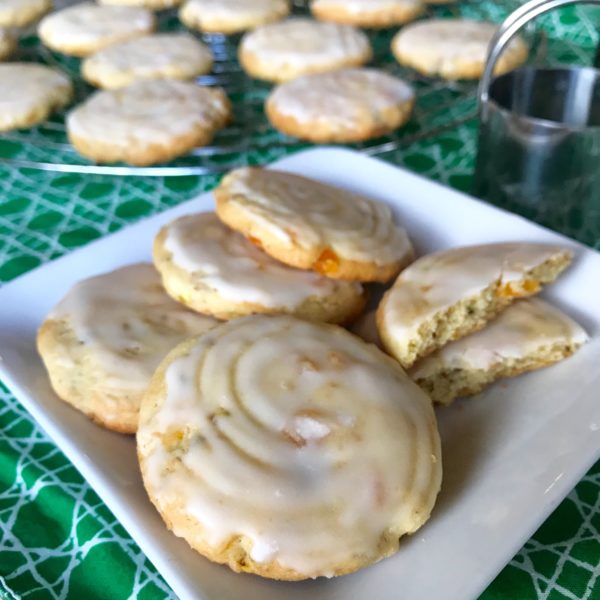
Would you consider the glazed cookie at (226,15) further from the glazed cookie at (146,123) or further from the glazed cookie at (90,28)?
the glazed cookie at (146,123)

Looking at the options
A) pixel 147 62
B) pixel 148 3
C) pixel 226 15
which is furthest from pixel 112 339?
pixel 148 3

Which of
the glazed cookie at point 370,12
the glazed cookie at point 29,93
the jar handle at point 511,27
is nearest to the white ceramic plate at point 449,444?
the jar handle at point 511,27

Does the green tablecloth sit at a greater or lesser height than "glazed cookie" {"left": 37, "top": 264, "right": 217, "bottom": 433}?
lesser

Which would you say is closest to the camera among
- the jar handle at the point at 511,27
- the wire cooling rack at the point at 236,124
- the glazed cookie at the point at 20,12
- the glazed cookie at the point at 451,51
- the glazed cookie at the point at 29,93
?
the jar handle at the point at 511,27

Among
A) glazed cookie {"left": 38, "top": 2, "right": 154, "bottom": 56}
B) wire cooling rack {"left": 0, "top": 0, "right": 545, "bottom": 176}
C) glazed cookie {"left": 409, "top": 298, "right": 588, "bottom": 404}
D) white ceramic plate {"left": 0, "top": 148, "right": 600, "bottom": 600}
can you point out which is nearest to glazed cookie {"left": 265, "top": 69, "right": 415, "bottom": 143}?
wire cooling rack {"left": 0, "top": 0, "right": 545, "bottom": 176}

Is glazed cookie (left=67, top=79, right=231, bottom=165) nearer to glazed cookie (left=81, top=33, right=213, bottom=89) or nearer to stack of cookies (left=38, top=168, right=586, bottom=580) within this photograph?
glazed cookie (left=81, top=33, right=213, bottom=89)

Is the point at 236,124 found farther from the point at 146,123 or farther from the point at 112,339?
the point at 112,339
